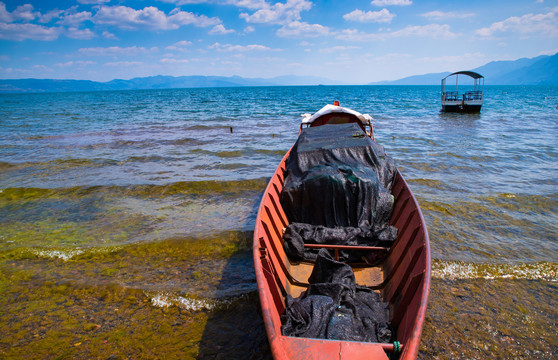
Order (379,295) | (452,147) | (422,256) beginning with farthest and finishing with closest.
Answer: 1. (452,147)
2. (379,295)
3. (422,256)

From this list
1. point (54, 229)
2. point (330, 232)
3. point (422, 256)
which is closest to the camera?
point (422, 256)

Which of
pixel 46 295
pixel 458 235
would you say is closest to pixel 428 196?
pixel 458 235

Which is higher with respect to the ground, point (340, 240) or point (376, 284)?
point (340, 240)

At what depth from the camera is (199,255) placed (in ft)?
22.0

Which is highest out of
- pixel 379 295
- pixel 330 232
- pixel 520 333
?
pixel 330 232

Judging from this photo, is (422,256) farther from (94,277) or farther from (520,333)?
(94,277)

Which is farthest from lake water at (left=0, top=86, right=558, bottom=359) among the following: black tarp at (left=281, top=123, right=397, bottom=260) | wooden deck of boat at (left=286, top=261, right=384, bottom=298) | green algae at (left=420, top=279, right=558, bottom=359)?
black tarp at (left=281, top=123, right=397, bottom=260)

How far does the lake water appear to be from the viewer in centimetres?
442

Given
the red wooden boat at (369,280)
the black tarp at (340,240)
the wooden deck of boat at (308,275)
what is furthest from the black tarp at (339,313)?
the black tarp at (340,240)

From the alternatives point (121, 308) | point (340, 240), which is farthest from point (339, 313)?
point (121, 308)

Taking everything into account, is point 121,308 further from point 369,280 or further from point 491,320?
point 491,320

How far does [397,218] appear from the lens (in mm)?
5852

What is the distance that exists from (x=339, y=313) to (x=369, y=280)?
1552 millimetres

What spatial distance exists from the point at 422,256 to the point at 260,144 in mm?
14586
